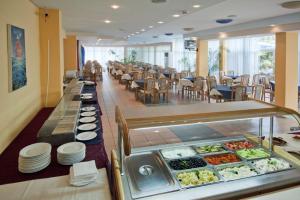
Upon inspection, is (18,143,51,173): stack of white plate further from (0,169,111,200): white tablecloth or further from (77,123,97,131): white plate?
(77,123,97,131): white plate

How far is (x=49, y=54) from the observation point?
345cm

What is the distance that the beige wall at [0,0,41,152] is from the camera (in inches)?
75.7

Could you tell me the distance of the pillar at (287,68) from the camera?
5.36 m

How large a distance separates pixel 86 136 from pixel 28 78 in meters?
1.23

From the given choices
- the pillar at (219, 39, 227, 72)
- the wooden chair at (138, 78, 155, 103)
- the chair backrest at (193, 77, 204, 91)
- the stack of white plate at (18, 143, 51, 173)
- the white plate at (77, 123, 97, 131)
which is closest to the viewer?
the stack of white plate at (18, 143, 51, 173)

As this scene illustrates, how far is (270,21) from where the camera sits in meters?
5.29

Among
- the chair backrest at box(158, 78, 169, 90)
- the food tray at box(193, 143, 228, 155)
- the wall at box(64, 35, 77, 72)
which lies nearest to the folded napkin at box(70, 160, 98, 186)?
the food tray at box(193, 143, 228, 155)

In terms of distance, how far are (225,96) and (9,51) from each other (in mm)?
4846

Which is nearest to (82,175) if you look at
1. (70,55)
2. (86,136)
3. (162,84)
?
(86,136)

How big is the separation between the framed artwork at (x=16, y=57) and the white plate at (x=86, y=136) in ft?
2.34

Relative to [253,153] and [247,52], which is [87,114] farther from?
[247,52]

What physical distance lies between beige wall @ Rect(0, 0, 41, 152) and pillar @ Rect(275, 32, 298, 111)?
4862 millimetres

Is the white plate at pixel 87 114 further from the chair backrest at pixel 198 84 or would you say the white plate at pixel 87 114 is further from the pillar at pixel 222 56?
the pillar at pixel 222 56

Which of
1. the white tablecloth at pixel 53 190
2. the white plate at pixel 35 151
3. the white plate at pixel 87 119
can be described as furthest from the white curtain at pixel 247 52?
the white tablecloth at pixel 53 190
